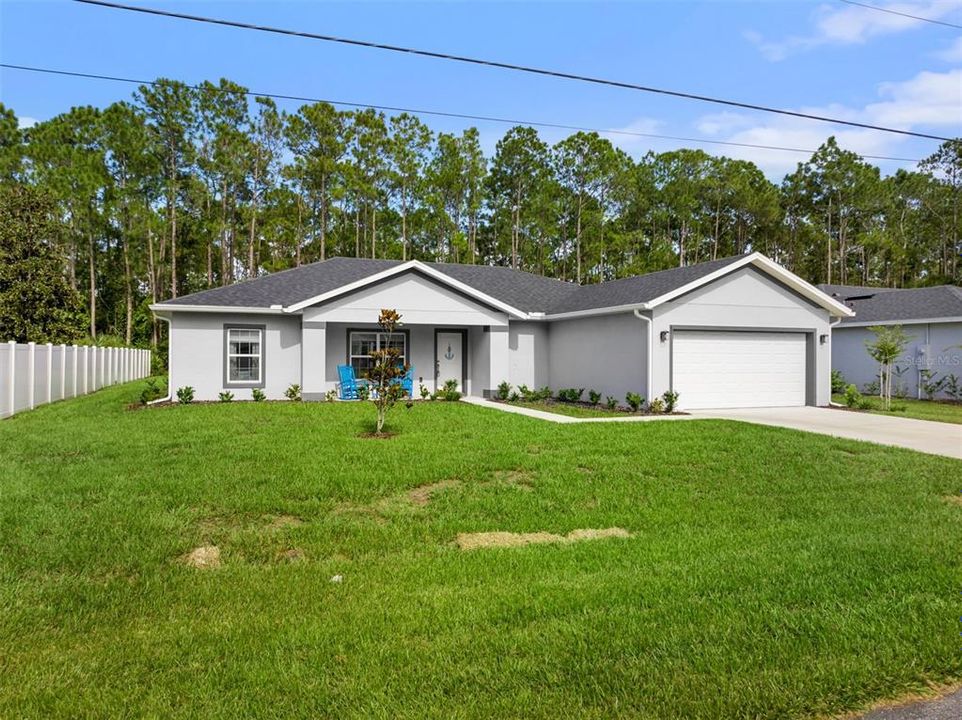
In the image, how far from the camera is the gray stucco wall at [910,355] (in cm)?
2064

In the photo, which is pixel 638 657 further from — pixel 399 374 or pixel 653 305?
pixel 653 305

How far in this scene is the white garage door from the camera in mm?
16297

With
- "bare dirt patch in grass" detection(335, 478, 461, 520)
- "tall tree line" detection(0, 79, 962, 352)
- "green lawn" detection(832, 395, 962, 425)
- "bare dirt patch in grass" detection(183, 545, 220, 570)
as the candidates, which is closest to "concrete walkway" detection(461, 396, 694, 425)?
"bare dirt patch in grass" detection(335, 478, 461, 520)

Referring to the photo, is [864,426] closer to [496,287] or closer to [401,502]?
[401,502]

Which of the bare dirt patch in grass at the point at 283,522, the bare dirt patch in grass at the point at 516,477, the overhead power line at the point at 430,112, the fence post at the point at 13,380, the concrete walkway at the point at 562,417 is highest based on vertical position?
the overhead power line at the point at 430,112

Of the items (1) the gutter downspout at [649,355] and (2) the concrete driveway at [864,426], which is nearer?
(2) the concrete driveway at [864,426]

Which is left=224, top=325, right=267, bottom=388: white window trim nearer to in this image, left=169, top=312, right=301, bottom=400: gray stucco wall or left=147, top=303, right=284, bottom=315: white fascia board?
left=169, top=312, right=301, bottom=400: gray stucco wall

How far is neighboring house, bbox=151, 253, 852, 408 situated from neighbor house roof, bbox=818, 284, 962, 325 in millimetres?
5636

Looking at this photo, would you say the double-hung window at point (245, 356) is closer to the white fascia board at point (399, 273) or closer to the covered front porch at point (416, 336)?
the covered front porch at point (416, 336)

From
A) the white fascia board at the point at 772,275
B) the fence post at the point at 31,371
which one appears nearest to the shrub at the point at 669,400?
the white fascia board at the point at 772,275

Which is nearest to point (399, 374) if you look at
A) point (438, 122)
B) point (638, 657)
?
point (638, 657)

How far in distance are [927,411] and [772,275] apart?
17.7 feet

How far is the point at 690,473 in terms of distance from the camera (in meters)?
8.41

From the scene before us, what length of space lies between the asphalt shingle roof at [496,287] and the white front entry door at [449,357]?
182 centimetres
